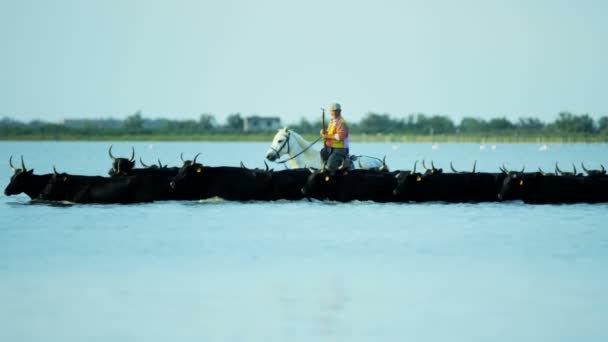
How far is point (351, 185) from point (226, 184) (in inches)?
101

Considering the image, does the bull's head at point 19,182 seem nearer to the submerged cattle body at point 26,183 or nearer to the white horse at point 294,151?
the submerged cattle body at point 26,183

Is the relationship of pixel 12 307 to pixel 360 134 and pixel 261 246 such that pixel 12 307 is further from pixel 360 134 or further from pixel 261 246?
pixel 360 134

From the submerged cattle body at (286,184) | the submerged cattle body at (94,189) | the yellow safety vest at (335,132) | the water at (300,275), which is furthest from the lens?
the submerged cattle body at (286,184)

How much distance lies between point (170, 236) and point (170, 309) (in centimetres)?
613

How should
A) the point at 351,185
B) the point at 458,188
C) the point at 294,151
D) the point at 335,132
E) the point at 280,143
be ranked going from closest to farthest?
the point at 335,132, the point at 351,185, the point at 458,188, the point at 280,143, the point at 294,151

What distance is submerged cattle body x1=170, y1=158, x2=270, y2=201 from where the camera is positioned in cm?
2202

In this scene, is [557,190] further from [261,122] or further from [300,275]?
[261,122]

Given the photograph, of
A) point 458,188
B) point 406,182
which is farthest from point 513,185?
point 406,182

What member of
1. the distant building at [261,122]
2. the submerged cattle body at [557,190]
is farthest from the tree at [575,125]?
the submerged cattle body at [557,190]

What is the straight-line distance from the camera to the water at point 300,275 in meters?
9.95

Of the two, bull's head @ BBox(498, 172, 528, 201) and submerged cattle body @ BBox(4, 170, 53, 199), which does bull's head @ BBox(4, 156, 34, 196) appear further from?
bull's head @ BBox(498, 172, 528, 201)

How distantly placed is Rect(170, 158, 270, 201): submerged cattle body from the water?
1458 millimetres

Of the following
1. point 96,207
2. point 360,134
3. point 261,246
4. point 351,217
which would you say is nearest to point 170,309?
point 261,246

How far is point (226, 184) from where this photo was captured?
2231 cm
